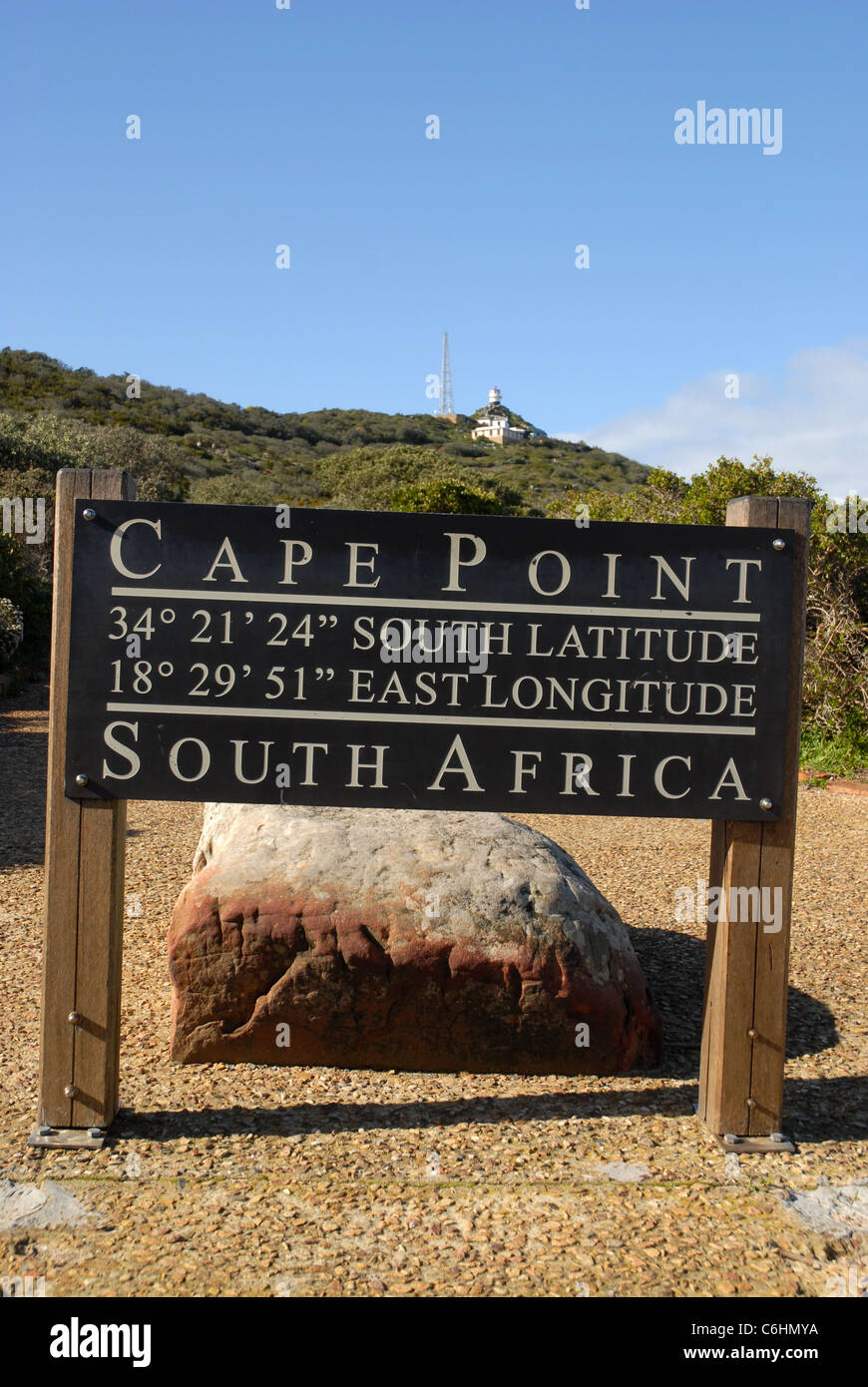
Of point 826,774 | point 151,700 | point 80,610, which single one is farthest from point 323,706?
point 826,774

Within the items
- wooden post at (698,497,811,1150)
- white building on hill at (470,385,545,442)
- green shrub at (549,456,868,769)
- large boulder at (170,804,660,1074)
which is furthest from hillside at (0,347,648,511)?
wooden post at (698,497,811,1150)

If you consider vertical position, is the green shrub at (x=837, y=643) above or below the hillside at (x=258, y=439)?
below

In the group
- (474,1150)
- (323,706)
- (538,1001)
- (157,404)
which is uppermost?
(157,404)

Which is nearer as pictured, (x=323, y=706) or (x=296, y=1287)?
(x=296, y=1287)

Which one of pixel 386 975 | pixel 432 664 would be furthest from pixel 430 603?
pixel 386 975

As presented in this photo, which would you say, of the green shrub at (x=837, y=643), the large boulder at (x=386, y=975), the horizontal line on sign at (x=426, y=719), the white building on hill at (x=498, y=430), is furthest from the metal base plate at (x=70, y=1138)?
the white building on hill at (x=498, y=430)

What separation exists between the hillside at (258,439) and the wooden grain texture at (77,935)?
88.8ft

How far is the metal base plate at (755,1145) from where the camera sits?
10.4ft

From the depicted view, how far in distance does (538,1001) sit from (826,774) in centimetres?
785

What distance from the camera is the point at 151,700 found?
317 cm

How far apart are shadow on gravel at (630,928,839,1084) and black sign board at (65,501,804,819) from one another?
128cm

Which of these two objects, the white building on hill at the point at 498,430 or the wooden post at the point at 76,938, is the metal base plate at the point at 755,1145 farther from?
the white building on hill at the point at 498,430

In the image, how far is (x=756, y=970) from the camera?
3236mm
